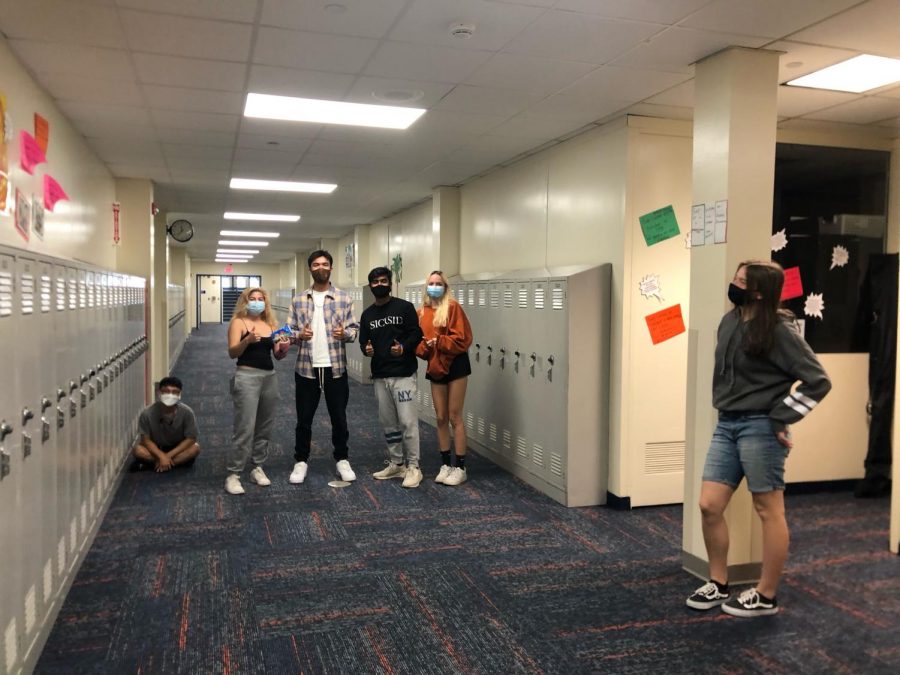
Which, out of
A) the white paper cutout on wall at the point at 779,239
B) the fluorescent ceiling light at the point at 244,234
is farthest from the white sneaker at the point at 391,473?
the fluorescent ceiling light at the point at 244,234

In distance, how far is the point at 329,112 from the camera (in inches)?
179

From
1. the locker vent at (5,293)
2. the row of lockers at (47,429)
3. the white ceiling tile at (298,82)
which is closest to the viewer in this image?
the locker vent at (5,293)

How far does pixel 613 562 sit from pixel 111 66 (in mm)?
3601

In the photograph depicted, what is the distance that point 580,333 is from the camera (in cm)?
461

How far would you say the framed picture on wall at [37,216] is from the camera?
3.77 metres

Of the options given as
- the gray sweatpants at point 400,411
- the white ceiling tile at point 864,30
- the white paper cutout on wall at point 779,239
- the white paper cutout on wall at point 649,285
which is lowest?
the gray sweatpants at point 400,411

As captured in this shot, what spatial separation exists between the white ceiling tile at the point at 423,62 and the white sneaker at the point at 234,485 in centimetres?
276

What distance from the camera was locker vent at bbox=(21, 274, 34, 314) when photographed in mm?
2246

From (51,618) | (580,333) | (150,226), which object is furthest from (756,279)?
(150,226)

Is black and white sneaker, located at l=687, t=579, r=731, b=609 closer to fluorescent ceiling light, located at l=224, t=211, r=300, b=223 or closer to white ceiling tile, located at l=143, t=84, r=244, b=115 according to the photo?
white ceiling tile, located at l=143, t=84, r=244, b=115

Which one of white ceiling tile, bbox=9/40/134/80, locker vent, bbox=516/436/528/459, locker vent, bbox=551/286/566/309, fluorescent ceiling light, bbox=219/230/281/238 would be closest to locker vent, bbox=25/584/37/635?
white ceiling tile, bbox=9/40/134/80

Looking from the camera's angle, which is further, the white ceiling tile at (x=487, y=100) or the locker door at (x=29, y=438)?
the white ceiling tile at (x=487, y=100)

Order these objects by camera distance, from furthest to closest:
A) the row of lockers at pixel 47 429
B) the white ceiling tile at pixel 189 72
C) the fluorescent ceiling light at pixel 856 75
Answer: the white ceiling tile at pixel 189 72 → the fluorescent ceiling light at pixel 856 75 → the row of lockers at pixel 47 429

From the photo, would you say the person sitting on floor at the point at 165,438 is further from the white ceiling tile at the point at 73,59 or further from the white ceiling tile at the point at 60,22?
the white ceiling tile at the point at 60,22
